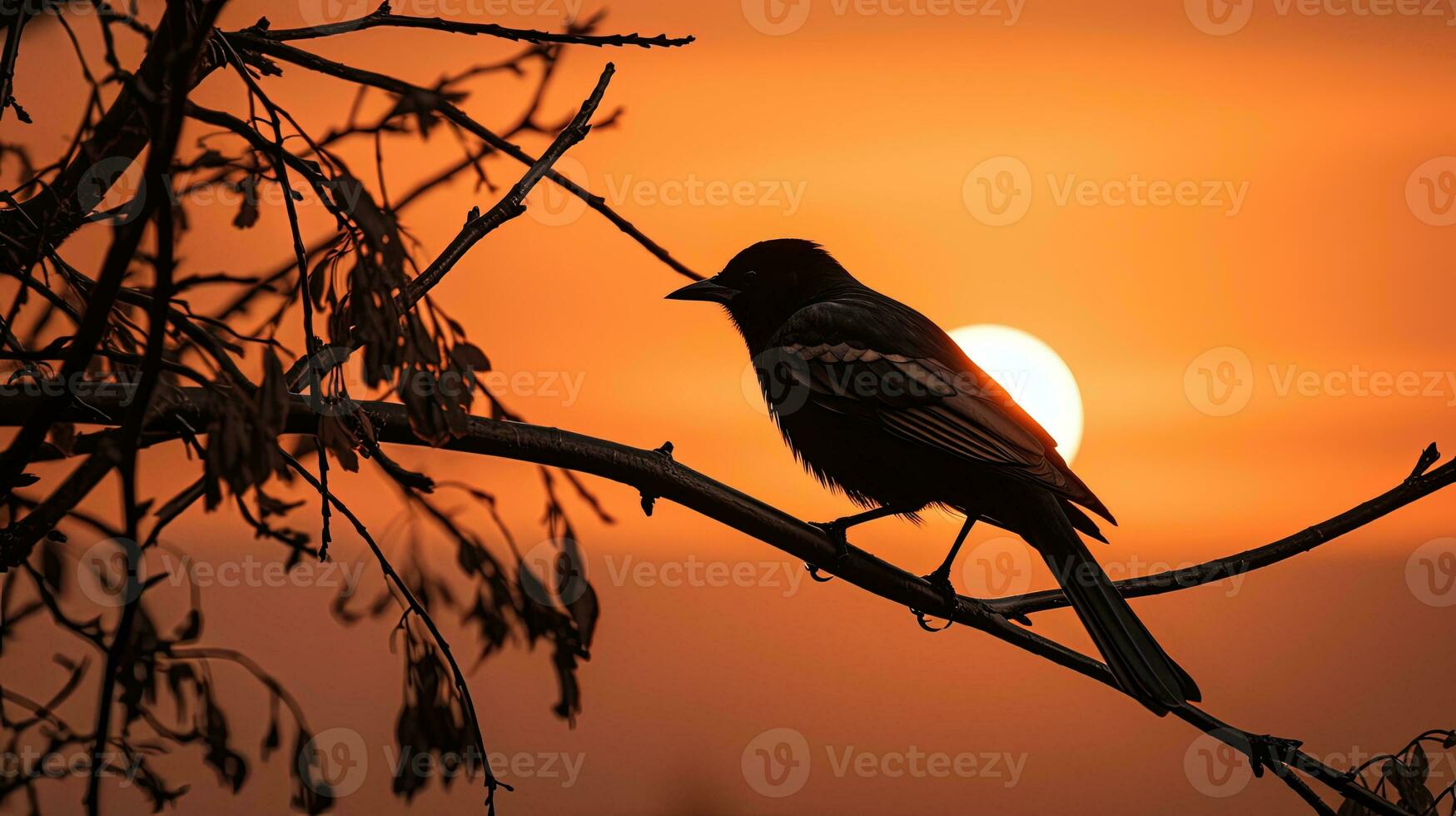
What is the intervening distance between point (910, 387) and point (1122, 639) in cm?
99

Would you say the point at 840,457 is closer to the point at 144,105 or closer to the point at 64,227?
the point at 64,227

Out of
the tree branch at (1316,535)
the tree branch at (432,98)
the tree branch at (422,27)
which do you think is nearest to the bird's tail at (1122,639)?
the tree branch at (1316,535)

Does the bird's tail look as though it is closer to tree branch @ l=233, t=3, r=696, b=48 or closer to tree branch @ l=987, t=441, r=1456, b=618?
tree branch @ l=987, t=441, r=1456, b=618

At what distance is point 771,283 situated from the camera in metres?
4.12

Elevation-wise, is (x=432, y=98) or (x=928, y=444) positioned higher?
(x=432, y=98)

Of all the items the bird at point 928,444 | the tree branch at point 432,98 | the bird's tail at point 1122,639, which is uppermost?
the tree branch at point 432,98

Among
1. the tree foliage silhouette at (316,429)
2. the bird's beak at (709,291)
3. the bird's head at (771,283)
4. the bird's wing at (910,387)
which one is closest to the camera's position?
the tree foliage silhouette at (316,429)

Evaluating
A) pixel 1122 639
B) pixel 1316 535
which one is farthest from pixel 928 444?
pixel 1316 535

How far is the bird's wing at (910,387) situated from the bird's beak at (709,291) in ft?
0.93

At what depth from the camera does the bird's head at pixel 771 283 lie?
160 inches

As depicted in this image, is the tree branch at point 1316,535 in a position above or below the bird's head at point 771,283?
below

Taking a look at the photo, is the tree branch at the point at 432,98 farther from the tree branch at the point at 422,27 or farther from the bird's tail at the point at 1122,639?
the bird's tail at the point at 1122,639

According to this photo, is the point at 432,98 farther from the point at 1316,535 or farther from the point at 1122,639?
the point at 1316,535

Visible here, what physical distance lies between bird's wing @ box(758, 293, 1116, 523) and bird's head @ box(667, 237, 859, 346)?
0.83 ft
